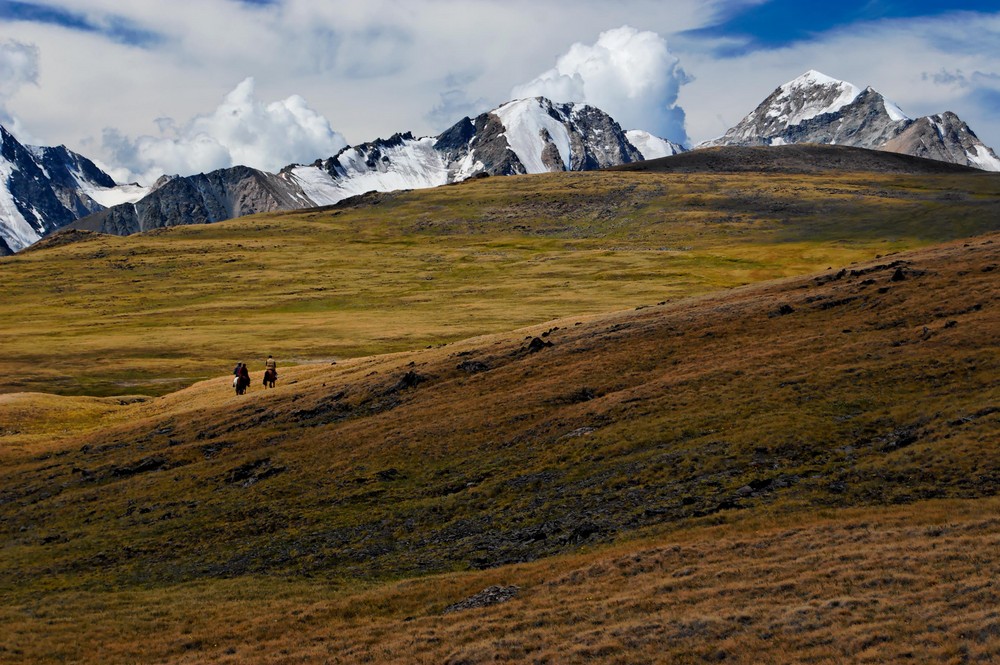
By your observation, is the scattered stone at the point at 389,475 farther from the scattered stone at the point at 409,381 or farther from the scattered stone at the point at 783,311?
the scattered stone at the point at 783,311

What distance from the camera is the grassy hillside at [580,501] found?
25812 mm

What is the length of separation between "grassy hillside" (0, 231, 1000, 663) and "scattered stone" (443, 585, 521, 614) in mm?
536

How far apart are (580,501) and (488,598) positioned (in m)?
9.90

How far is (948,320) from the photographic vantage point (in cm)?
5112

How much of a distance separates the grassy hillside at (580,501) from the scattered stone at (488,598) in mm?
536

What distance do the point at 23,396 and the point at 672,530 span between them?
69.7m

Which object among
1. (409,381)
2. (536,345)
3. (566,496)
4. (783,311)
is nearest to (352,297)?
(536,345)

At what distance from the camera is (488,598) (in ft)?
101

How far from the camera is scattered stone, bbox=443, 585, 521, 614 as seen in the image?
30.4 meters

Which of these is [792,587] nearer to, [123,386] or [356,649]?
[356,649]

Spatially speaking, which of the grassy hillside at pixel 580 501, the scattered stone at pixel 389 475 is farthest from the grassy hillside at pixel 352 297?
the scattered stone at pixel 389 475

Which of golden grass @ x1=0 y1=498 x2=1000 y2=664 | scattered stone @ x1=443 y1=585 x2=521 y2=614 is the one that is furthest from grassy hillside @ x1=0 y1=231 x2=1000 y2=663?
scattered stone @ x1=443 y1=585 x2=521 y2=614

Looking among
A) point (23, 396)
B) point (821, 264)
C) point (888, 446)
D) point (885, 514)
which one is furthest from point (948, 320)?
point (821, 264)

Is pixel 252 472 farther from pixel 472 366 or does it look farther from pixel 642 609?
pixel 642 609
